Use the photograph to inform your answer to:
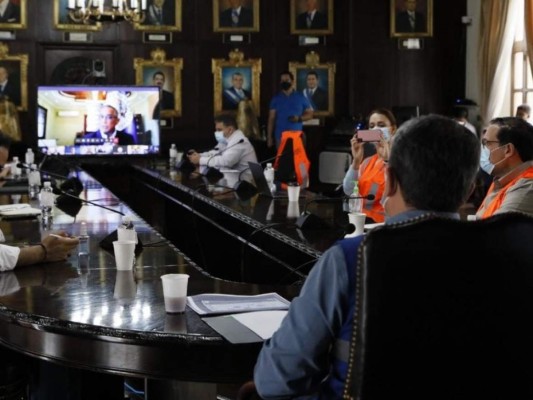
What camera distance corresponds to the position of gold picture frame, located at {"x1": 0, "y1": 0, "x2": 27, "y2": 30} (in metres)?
12.6

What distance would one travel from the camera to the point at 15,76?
41.5 ft

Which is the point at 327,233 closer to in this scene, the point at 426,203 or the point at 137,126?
the point at 426,203

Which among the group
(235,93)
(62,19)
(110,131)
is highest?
(62,19)

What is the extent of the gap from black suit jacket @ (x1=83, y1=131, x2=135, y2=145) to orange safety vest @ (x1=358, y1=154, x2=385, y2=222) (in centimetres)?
565

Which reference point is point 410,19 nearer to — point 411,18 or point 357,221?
point 411,18

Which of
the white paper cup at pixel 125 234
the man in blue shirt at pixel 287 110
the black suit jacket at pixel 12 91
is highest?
the black suit jacket at pixel 12 91

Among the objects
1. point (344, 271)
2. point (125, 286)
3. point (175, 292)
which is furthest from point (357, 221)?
point (344, 271)

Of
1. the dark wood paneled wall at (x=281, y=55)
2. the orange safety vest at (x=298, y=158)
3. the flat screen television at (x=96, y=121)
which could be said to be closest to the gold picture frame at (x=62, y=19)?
the dark wood paneled wall at (x=281, y=55)

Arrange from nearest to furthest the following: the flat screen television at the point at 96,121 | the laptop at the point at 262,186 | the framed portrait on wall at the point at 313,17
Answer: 1. the laptop at the point at 262,186
2. the flat screen television at the point at 96,121
3. the framed portrait on wall at the point at 313,17

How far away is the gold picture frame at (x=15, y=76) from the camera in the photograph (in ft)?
41.3

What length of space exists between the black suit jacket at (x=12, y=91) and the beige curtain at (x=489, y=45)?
22.1ft

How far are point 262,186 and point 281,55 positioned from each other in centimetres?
703

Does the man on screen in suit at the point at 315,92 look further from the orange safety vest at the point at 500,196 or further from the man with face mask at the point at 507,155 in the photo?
the orange safety vest at the point at 500,196

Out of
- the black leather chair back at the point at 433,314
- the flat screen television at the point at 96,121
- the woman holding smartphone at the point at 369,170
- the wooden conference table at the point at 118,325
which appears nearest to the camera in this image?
the black leather chair back at the point at 433,314
